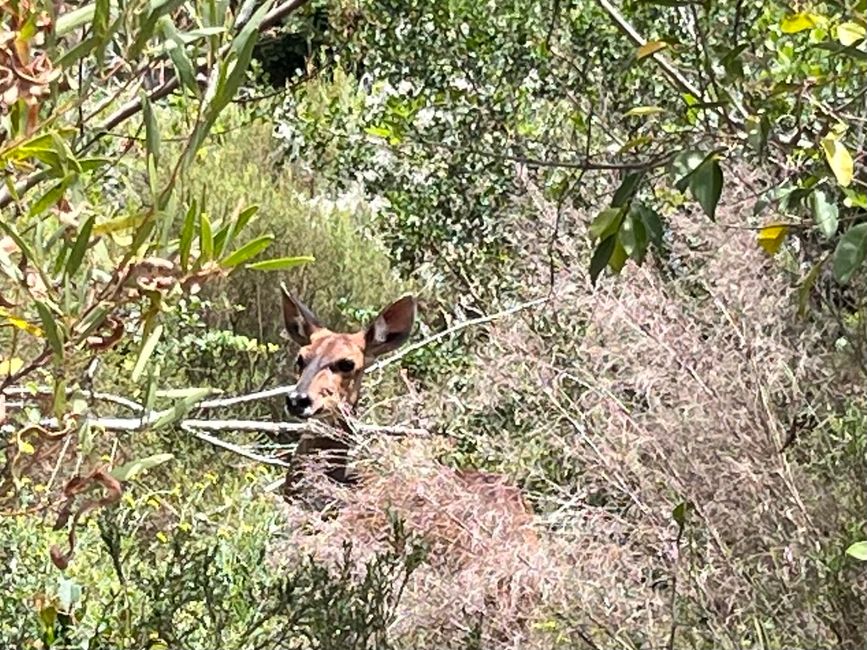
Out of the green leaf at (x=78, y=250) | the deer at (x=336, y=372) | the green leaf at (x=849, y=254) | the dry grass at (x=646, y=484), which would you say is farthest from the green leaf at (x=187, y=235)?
the deer at (x=336, y=372)

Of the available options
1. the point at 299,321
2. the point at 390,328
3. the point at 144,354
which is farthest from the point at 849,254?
the point at 299,321

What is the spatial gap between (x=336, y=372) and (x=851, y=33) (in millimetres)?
4401

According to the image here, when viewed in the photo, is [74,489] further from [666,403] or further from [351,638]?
[666,403]

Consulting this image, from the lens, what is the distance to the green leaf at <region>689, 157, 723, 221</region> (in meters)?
1.95

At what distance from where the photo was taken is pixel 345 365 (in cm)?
627

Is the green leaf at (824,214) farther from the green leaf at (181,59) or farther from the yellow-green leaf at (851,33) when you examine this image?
the green leaf at (181,59)

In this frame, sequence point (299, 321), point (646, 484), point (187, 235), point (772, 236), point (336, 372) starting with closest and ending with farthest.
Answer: point (187, 235), point (772, 236), point (646, 484), point (336, 372), point (299, 321)

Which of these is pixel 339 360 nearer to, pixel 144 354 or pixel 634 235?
pixel 634 235

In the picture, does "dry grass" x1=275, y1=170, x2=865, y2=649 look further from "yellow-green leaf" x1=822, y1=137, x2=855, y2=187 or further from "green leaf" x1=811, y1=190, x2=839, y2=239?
"yellow-green leaf" x1=822, y1=137, x2=855, y2=187

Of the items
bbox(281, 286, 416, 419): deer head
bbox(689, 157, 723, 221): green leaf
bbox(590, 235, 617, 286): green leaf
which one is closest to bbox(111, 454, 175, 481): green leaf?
bbox(590, 235, 617, 286): green leaf

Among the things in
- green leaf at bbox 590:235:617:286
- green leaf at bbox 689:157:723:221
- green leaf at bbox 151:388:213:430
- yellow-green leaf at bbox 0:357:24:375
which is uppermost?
green leaf at bbox 689:157:723:221

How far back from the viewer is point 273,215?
8312mm

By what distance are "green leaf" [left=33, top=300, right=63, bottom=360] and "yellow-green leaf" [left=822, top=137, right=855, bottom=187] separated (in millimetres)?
911

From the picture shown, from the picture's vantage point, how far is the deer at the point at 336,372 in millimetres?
5846
